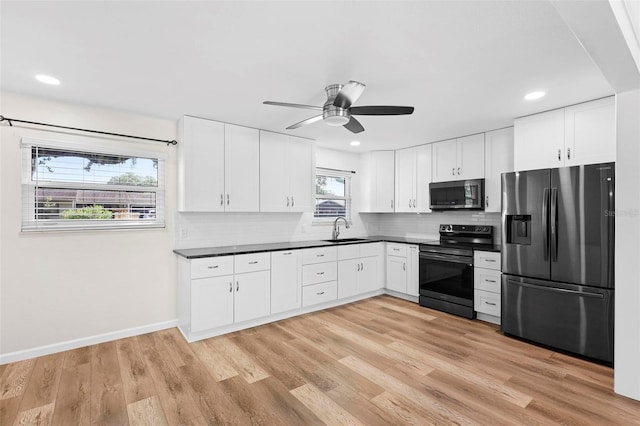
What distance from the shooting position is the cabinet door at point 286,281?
12.8ft

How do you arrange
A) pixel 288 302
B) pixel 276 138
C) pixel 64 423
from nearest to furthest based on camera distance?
pixel 64 423
pixel 288 302
pixel 276 138

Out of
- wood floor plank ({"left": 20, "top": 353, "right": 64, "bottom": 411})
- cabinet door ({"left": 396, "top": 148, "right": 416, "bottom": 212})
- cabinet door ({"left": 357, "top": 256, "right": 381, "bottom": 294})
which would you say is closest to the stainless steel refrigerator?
cabinet door ({"left": 396, "top": 148, "right": 416, "bottom": 212})

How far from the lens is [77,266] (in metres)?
3.19

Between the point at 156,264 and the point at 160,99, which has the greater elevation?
the point at 160,99

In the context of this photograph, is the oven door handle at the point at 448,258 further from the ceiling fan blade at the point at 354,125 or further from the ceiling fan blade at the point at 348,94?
the ceiling fan blade at the point at 348,94

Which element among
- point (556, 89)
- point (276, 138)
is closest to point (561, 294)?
point (556, 89)

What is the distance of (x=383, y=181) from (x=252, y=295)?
9.82ft

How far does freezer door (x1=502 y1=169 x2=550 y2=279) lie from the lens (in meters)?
3.18

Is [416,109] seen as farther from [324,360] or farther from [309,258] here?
[324,360]

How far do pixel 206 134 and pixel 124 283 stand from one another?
1.89 m

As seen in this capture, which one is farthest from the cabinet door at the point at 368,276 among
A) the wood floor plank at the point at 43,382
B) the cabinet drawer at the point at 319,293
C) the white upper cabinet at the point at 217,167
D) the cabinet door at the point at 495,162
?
the wood floor plank at the point at 43,382

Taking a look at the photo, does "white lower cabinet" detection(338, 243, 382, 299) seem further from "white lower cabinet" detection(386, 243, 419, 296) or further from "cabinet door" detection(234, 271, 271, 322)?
"cabinet door" detection(234, 271, 271, 322)

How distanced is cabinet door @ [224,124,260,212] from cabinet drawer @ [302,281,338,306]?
4.23 ft

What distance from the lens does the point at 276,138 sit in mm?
4293
